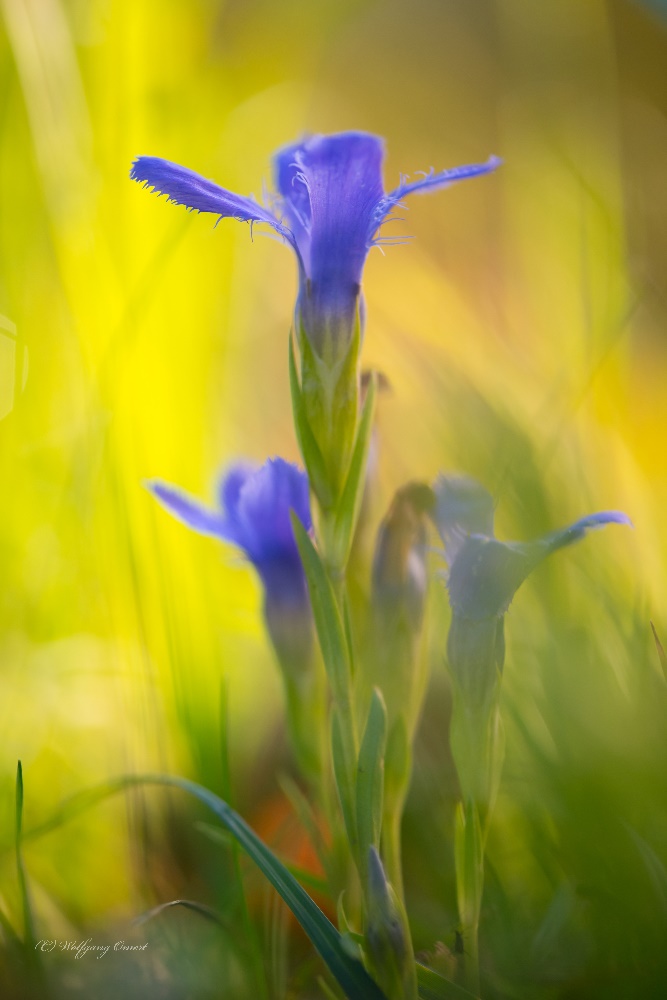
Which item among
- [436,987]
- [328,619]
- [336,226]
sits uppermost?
[336,226]

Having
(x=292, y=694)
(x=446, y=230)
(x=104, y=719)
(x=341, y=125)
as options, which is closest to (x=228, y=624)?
(x=104, y=719)

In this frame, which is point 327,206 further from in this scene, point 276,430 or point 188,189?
point 276,430

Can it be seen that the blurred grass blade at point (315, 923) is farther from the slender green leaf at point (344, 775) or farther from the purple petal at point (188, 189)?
the purple petal at point (188, 189)

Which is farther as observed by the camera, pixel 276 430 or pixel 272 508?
pixel 276 430

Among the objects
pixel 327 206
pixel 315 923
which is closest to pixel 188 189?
pixel 327 206

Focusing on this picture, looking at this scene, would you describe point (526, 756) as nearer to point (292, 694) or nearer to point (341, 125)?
point (292, 694)

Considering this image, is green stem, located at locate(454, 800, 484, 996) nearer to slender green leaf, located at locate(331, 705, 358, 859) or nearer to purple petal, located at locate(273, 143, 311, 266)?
slender green leaf, located at locate(331, 705, 358, 859)

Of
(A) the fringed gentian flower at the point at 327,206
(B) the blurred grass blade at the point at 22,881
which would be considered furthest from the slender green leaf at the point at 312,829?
(A) the fringed gentian flower at the point at 327,206
